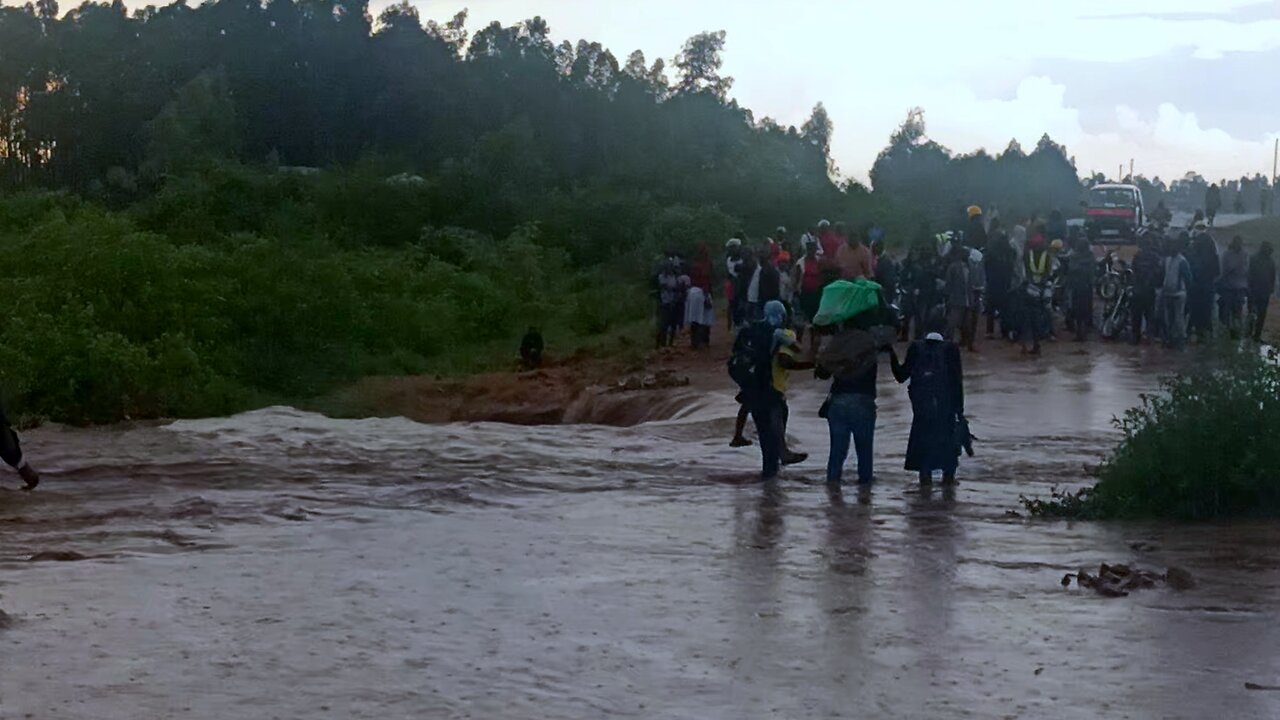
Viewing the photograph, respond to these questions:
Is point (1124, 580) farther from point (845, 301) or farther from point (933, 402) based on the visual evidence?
point (845, 301)

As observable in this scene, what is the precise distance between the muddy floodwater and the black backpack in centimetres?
86

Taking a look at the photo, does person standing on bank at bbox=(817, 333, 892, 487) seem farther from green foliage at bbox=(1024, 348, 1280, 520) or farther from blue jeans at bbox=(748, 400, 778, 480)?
green foliage at bbox=(1024, 348, 1280, 520)

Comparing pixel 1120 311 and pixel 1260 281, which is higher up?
pixel 1260 281

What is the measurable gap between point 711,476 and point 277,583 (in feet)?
18.2

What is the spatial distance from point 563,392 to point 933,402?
1188cm

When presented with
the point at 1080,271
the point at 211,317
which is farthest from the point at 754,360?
the point at 211,317

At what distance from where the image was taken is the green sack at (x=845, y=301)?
13.8 m

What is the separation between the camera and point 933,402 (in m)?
13.9

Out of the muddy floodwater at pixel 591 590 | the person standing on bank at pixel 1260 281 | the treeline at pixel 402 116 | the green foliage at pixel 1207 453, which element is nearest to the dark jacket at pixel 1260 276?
the person standing on bank at pixel 1260 281

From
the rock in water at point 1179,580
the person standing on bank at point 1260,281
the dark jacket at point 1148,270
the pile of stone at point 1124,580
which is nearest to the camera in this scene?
the pile of stone at point 1124,580

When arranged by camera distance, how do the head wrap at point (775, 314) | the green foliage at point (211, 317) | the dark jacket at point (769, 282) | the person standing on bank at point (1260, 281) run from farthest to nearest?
the person standing on bank at point (1260, 281) → the dark jacket at point (769, 282) → the green foliage at point (211, 317) → the head wrap at point (775, 314)

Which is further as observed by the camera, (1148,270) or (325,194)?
(325,194)

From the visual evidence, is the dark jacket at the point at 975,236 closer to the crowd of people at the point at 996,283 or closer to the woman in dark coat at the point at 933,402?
the crowd of people at the point at 996,283

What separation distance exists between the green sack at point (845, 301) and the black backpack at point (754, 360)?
989mm
